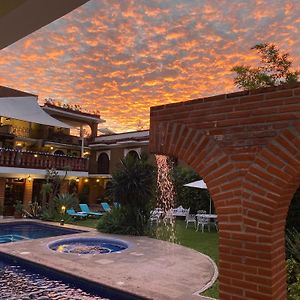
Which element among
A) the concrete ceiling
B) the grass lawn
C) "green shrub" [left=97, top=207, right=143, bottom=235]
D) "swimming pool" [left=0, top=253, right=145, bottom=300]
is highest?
the concrete ceiling

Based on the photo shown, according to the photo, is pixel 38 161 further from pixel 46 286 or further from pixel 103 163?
pixel 46 286

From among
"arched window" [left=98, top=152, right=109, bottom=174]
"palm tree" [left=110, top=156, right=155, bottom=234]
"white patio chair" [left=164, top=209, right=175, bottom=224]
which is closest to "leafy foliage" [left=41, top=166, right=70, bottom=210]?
"palm tree" [left=110, top=156, right=155, bottom=234]

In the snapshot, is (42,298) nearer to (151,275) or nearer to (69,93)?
(151,275)

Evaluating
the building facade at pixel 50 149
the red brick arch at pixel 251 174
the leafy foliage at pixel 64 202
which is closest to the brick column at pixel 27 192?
the building facade at pixel 50 149

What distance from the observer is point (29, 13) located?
289 centimetres

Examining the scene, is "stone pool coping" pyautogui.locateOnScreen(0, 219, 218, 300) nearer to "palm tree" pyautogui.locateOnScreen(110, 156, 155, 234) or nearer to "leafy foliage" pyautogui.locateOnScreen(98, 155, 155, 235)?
"leafy foliage" pyautogui.locateOnScreen(98, 155, 155, 235)

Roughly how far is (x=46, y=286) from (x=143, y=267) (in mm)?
2645

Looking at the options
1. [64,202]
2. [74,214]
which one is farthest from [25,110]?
[74,214]

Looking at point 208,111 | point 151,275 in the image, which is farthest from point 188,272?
point 208,111

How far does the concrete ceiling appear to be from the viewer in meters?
2.74

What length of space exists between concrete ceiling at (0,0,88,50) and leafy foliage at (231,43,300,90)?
9.09 m

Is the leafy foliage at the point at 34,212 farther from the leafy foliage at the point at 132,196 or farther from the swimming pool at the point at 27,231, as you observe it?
the leafy foliage at the point at 132,196

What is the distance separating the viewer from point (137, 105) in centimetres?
2302

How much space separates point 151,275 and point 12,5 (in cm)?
719
